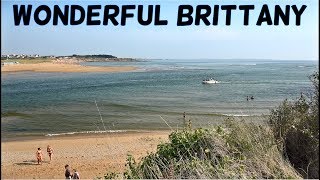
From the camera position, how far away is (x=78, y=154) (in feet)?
65.0

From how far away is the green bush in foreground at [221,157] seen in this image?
17.4 ft

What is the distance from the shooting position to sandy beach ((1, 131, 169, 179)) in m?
16.6

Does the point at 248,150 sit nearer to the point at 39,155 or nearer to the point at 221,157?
the point at 221,157

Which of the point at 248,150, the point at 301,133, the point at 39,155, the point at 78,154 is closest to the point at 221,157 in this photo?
the point at 248,150

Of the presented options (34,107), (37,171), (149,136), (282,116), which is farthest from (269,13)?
(34,107)

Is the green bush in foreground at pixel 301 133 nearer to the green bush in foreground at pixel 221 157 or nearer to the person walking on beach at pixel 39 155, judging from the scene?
the green bush in foreground at pixel 221 157

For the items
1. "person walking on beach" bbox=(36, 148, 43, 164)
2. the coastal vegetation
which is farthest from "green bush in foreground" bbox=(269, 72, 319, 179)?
"person walking on beach" bbox=(36, 148, 43, 164)

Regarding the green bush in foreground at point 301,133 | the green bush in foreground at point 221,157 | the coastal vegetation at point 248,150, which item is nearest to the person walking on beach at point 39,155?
the coastal vegetation at point 248,150

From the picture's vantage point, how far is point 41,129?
86.0 feet

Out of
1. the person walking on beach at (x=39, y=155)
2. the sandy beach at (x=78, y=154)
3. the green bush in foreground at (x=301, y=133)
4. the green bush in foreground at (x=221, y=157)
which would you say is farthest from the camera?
the person walking on beach at (x=39, y=155)

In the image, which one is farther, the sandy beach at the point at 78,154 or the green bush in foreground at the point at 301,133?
the sandy beach at the point at 78,154

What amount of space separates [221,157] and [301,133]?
1346 millimetres

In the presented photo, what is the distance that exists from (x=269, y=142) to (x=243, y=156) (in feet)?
1.78

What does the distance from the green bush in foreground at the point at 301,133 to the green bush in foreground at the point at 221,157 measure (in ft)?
0.88
